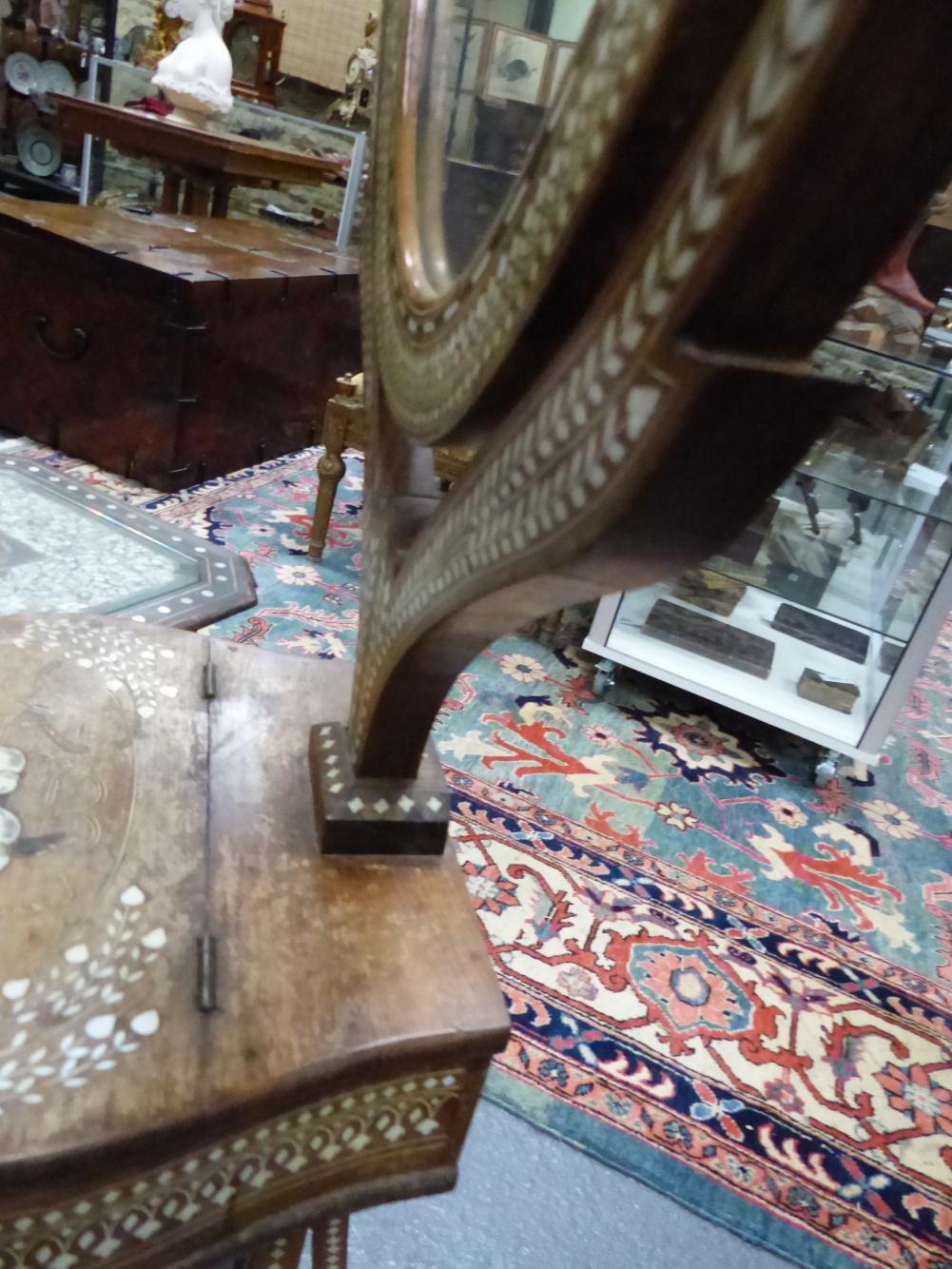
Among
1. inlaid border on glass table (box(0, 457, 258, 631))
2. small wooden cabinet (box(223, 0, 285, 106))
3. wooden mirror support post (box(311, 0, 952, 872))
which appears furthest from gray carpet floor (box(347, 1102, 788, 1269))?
small wooden cabinet (box(223, 0, 285, 106))

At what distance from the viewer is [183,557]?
2170 mm

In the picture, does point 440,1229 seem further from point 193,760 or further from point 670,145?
point 670,145

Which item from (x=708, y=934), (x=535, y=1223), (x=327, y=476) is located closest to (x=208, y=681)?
(x=535, y=1223)

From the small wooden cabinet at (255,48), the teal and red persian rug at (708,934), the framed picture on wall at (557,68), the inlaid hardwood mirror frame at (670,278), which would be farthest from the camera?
the small wooden cabinet at (255,48)

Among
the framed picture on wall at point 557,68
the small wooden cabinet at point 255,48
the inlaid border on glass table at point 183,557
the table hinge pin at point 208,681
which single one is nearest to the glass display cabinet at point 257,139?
the small wooden cabinet at point 255,48

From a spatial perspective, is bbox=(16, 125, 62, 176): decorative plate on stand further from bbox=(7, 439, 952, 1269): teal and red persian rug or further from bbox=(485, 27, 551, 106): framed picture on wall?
bbox=(485, 27, 551, 106): framed picture on wall

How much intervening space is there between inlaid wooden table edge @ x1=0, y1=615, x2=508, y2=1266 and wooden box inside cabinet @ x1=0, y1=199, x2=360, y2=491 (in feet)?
6.43

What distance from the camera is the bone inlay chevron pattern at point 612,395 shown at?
193 mm

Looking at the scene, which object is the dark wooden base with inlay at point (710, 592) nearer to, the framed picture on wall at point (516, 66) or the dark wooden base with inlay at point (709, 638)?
the dark wooden base with inlay at point (709, 638)

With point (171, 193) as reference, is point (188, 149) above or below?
above

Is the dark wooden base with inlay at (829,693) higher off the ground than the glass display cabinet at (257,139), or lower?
lower

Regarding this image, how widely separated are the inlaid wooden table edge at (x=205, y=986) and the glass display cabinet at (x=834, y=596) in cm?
152

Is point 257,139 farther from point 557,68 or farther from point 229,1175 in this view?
point 229,1175

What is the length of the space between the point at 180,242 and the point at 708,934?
2.30m
